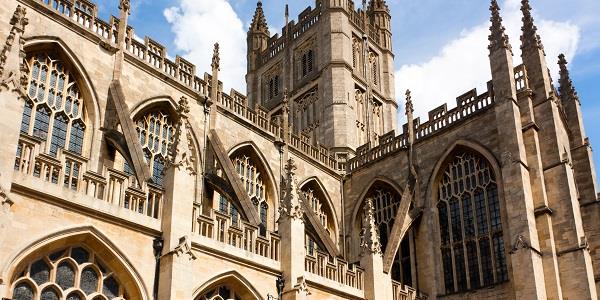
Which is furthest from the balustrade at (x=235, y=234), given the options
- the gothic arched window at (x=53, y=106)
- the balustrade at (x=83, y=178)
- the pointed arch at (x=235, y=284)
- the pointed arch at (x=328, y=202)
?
the pointed arch at (x=328, y=202)

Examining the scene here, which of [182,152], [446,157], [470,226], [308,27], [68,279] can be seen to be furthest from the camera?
[308,27]

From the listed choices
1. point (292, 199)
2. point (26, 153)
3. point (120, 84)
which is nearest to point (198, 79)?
point (120, 84)

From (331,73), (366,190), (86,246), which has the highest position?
(331,73)

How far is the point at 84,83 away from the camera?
1870 cm

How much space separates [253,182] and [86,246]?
36.8 feet

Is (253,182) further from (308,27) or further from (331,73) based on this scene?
(308,27)

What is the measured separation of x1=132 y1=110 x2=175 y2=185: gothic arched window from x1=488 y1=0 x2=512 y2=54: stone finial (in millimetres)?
12193

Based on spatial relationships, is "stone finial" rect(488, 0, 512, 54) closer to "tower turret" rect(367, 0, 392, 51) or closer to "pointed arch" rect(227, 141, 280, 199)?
"pointed arch" rect(227, 141, 280, 199)

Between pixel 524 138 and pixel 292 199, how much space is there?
31.1ft

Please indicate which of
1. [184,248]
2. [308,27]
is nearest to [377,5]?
[308,27]

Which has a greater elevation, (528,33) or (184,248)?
(528,33)

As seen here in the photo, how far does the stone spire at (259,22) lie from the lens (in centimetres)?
4000

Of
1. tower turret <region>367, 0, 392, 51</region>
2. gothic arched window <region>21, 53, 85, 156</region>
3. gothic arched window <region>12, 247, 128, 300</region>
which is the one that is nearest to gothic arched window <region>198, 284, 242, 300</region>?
gothic arched window <region>12, 247, 128, 300</region>

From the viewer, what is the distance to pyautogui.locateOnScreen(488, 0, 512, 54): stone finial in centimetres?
2386
